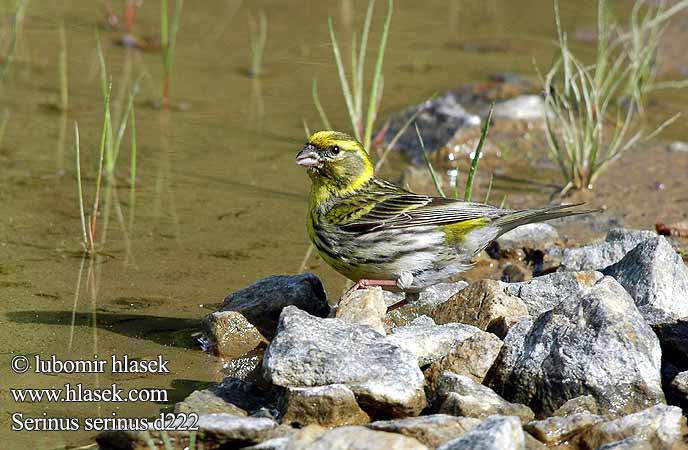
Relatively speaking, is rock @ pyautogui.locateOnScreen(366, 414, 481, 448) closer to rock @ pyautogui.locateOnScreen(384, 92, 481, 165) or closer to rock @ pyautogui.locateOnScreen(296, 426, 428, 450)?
rock @ pyautogui.locateOnScreen(296, 426, 428, 450)

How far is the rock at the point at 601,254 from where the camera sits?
21.8 ft

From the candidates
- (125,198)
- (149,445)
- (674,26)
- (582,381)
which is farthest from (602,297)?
(674,26)

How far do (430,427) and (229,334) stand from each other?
1.56 m

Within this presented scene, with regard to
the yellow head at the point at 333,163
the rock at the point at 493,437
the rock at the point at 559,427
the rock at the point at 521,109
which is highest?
the yellow head at the point at 333,163

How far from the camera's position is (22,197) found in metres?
7.76

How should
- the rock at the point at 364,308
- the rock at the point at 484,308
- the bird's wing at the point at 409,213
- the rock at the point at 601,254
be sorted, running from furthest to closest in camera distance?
1. the rock at the point at 601,254
2. the bird's wing at the point at 409,213
3. the rock at the point at 484,308
4. the rock at the point at 364,308

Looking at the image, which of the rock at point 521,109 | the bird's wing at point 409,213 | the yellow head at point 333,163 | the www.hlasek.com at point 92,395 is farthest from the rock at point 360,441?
the rock at point 521,109

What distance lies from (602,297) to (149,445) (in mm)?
2074

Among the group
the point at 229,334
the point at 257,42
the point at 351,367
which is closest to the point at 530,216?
the point at 351,367

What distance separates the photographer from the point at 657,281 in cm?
590

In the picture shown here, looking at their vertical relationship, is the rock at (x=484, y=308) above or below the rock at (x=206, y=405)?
above

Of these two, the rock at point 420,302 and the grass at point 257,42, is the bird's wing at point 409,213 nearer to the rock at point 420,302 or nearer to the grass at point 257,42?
the rock at point 420,302

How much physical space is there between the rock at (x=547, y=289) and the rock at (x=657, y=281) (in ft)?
0.62

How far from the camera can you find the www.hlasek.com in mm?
4746
